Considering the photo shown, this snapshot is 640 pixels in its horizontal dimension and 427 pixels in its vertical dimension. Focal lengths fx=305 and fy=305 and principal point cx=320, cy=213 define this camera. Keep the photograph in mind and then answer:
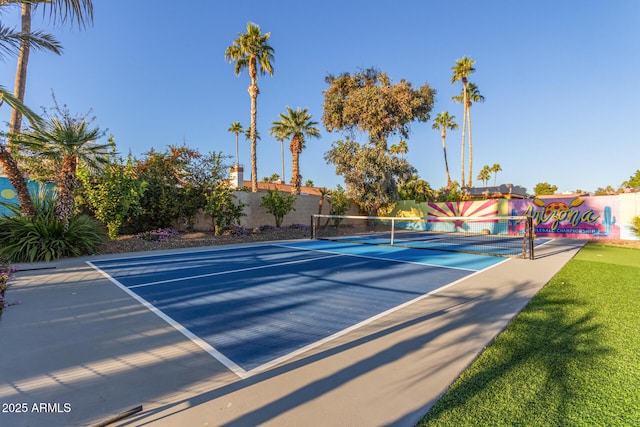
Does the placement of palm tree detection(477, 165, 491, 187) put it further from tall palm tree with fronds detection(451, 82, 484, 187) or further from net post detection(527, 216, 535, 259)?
net post detection(527, 216, 535, 259)

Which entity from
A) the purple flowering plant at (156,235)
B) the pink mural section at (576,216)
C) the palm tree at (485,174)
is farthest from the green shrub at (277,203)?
the palm tree at (485,174)

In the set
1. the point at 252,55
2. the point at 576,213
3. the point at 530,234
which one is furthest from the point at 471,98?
the point at 530,234

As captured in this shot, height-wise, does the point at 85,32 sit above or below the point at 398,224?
above

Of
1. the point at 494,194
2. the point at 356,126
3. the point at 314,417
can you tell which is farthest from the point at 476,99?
the point at 314,417

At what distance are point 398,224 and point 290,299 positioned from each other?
2155 centimetres

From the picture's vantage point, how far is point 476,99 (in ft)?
111

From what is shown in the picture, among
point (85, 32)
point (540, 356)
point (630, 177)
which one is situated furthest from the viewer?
point (630, 177)

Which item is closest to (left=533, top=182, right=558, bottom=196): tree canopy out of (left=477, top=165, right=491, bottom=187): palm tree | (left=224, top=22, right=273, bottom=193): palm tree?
(left=477, top=165, right=491, bottom=187): palm tree

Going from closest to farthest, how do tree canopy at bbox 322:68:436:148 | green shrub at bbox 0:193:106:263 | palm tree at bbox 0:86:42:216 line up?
palm tree at bbox 0:86:42:216 < green shrub at bbox 0:193:106:263 < tree canopy at bbox 322:68:436:148

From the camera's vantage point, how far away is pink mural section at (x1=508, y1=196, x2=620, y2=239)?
642 inches

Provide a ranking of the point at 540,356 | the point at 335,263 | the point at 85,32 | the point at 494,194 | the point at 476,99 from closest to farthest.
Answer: the point at 540,356, the point at 85,32, the point at 335,263, the point at 494,194, the point at 476,99

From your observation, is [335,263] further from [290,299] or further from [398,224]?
[398,224]

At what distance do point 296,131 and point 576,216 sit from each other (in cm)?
1948

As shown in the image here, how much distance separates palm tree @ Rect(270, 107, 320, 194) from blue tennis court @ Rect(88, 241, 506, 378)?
14785 millimetres
